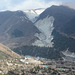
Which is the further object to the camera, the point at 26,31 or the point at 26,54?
the point at 26,31

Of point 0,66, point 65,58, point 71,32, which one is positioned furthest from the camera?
point 71,32

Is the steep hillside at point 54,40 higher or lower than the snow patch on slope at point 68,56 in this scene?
higher

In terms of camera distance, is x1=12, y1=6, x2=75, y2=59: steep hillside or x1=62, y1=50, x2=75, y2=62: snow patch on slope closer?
x1=62, y1=50, x2=75, y2=62: snow patch on slope

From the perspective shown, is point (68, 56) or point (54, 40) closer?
point (68, 56)

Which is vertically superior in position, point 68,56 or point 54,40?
point 54,40

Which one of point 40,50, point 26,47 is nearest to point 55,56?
point 40,50

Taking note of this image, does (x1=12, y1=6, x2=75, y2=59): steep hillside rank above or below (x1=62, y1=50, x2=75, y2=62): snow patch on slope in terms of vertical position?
above

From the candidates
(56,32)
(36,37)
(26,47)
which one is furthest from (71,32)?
(26,47)

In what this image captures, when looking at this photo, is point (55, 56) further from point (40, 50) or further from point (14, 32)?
point (14, 32)

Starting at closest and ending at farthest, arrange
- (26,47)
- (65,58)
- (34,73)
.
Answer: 1. (34,73)
2. (65,58)
3. (26,47)

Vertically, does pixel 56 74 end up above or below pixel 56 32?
below

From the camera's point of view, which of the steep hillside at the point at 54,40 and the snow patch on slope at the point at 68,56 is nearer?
the snow patch on slope at the point at 68,56
